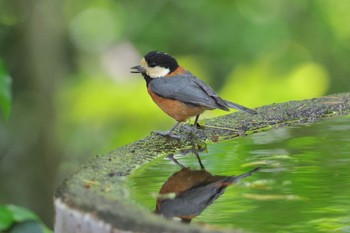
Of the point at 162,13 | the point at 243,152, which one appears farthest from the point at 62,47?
the point at 243,152

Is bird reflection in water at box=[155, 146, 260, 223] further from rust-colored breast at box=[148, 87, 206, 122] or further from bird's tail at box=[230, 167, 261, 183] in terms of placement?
rust-colored breast at box=[148, 87, 206, 122]

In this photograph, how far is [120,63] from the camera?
20.4 feet

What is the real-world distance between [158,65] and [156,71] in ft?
0.08

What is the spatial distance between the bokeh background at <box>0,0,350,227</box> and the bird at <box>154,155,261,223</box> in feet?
11.0

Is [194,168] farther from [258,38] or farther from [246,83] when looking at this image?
[258,38]

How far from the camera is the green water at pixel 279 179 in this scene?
1.58 meters

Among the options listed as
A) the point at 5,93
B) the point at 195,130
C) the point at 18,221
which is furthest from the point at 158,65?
the point at 18,221

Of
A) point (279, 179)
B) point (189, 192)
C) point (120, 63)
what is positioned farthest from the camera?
point (120, 63)

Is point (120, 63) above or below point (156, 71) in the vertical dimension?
above

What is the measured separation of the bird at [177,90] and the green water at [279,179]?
0.43 metres

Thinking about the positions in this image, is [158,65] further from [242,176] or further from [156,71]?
[242,176]

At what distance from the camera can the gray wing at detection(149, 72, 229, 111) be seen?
2.91 m

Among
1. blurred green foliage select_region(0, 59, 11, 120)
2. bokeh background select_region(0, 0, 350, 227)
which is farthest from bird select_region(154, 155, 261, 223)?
bokeh background select_region(0, 0, 350, 227)

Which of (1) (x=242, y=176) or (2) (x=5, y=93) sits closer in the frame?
(1) (x=242, y=176)
